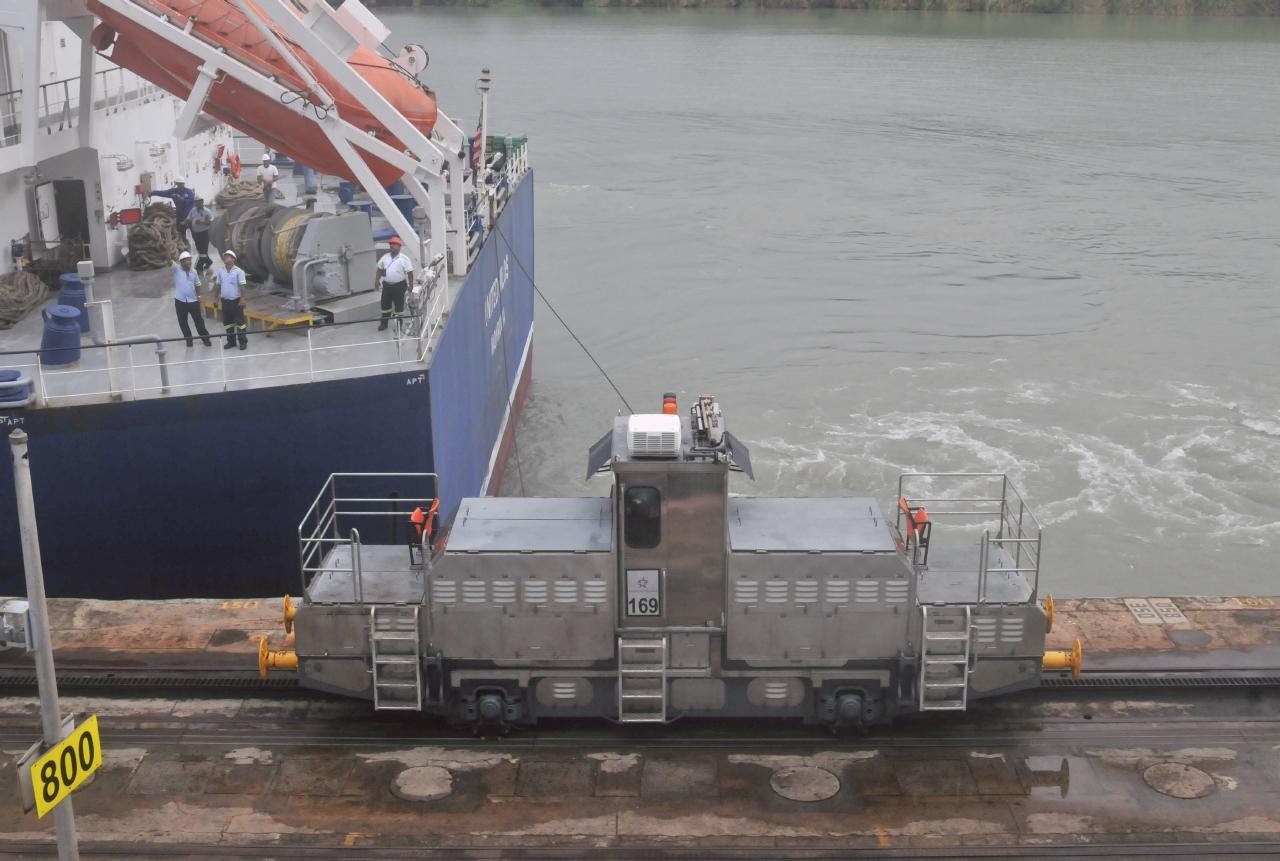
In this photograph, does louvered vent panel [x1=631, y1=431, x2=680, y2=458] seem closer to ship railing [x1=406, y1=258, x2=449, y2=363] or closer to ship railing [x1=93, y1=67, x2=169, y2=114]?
ship railing [x1=406, y1=258, x2=449, y2=363]

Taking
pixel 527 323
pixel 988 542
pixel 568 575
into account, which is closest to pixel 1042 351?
pixel 527 323

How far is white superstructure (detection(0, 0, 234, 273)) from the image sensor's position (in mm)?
14359

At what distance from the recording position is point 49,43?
55.4 ft

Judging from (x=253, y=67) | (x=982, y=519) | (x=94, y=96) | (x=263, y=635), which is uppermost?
(x=253, y=67)

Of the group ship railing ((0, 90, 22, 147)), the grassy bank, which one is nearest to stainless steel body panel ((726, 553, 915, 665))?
ship railing ((0, 90, 22, 147))

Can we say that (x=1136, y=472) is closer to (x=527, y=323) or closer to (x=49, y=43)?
(x=527, y=323)

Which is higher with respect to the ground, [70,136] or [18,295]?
[70,136]

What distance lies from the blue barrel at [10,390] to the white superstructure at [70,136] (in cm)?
319

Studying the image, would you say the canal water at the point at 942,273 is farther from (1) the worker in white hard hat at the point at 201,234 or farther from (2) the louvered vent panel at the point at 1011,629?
(2) the louvered vent panel at the point at 1011,629

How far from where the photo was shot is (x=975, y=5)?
73.9 m

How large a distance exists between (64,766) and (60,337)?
720 cm

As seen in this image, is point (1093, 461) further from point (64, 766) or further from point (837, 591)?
point (64, 766)

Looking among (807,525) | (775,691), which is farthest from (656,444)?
(775,691)

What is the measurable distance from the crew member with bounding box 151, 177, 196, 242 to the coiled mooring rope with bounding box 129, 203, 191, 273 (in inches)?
9.3
